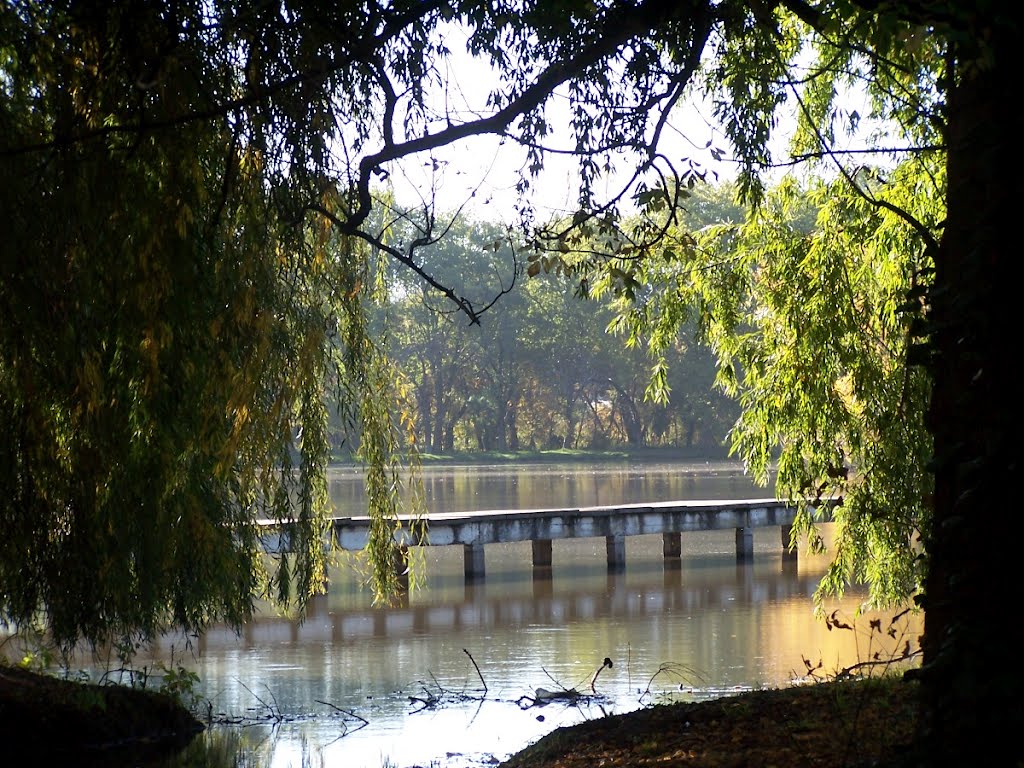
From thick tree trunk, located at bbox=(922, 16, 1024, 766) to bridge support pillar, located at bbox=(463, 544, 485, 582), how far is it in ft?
39.7

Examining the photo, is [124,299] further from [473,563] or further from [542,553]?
[542,553]

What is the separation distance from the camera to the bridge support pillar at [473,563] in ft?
51.3

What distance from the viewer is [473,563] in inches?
618

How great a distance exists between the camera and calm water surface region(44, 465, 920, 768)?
8.18 meters

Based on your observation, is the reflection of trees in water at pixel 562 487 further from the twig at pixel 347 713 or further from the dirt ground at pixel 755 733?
the dirt ground at pixel 755 733

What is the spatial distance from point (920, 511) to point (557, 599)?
706 centimetres

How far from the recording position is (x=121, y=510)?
5.49m

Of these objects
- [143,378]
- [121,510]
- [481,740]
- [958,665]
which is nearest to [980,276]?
[958,665]

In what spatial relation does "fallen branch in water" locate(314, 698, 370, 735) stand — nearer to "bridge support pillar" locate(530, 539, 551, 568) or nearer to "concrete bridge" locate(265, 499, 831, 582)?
"concrete bridge" locate(265, 499, 831, 582)

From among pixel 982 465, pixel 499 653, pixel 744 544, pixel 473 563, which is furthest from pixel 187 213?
pixel 744 544

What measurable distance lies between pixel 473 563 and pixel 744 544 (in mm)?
4165

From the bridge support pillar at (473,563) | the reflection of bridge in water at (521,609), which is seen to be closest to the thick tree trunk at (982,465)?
the reflection of bridge in water at (521,609)

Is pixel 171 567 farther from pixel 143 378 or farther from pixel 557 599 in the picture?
pixel 557 599

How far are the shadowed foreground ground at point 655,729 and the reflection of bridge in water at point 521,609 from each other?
12.9 feet
